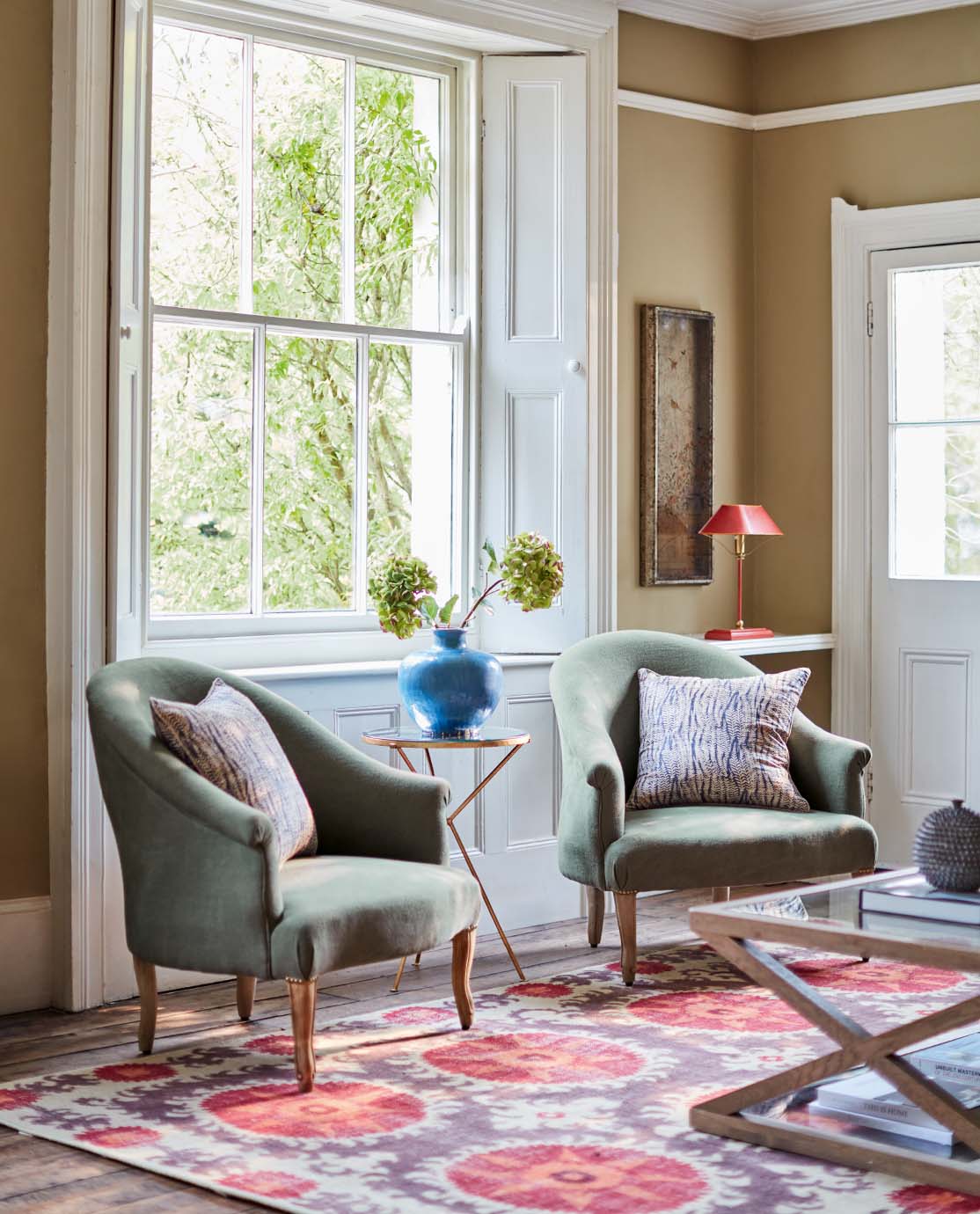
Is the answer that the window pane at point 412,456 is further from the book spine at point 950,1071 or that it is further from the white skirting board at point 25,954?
the book spine at point 950,1071

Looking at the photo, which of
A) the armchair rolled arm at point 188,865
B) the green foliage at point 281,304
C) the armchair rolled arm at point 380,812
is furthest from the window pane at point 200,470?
the armchair rolled arm at point 188,865

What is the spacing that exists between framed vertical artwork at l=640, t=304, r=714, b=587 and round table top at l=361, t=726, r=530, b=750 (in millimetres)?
1497

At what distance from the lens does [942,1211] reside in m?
2.85

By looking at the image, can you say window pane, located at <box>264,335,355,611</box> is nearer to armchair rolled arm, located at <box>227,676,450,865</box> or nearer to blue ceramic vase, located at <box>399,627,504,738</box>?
blue ceramic vase, located at <box>399,627,504,738</box>

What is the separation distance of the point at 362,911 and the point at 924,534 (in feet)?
10.3

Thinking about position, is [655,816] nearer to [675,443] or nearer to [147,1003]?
[147,1003]

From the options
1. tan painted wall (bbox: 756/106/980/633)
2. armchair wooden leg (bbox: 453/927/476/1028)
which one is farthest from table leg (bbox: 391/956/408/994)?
tan painted wall (bbox: 756/106/980/633)

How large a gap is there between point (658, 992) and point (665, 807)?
0.64m

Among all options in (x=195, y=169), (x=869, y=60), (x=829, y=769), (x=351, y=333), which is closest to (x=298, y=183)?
(x=195, y=169)

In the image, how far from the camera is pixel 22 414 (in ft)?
Result: 14.1

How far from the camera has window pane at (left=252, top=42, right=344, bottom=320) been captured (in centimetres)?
503

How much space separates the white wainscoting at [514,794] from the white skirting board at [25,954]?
43.1 inches

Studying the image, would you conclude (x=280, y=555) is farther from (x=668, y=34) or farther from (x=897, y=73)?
(x=897, y=73)

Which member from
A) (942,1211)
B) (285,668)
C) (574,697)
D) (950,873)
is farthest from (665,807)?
(942,1211)
